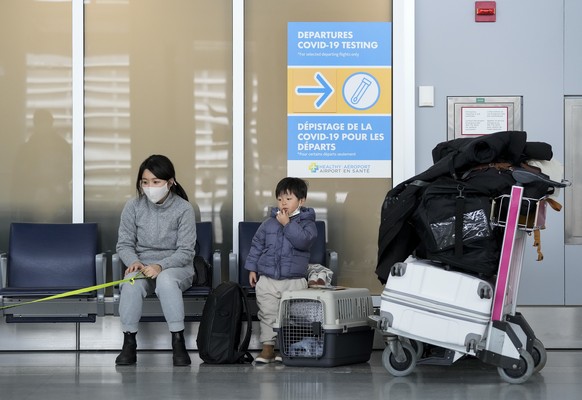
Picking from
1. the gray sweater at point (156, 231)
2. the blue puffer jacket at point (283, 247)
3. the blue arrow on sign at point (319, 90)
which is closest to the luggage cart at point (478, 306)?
the blue puffer jacket at point (283, 247)

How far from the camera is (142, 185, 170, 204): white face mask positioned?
7.29m

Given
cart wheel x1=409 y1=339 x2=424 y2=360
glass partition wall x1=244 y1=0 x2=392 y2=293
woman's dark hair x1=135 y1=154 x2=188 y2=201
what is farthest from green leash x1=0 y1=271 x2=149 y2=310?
cart wheel x1=409 y1=339 x2=424 y2=360

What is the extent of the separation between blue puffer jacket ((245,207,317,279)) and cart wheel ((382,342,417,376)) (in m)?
1.02

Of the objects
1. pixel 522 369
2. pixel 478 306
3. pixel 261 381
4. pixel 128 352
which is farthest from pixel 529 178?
pixel 128 352

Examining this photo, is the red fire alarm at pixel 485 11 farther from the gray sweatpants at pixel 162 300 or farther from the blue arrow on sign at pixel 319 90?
the gray sweatpants at pixel 162 300

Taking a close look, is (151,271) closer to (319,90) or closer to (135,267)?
(135,267)

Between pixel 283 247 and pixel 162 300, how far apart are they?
2.97 feet

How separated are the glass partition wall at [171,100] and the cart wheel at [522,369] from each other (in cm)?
198

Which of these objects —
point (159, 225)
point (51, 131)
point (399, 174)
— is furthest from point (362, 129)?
point (51, 131)

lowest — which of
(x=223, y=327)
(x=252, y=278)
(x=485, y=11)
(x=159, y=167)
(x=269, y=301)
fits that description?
(x=223, y=327)

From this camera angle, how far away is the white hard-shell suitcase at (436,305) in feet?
20.1

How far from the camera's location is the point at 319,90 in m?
8.08

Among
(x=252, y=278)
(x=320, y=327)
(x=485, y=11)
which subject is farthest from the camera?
(x=485, y=11)

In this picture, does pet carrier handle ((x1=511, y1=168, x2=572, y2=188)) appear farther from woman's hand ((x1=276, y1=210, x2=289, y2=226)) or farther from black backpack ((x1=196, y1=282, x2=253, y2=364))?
black backpack ((x1=196, y1=282, x2=253, y2=364))
